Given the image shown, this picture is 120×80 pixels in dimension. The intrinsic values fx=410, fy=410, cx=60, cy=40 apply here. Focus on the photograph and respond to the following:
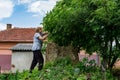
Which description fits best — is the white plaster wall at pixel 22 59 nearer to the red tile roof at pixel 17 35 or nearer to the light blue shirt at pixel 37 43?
the red tile roof at pixel 17 35

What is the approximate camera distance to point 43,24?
44.7 ft

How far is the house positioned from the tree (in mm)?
32499

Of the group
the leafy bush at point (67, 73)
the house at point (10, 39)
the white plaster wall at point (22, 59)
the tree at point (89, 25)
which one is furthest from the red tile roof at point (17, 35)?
the tree at point (89, 25)

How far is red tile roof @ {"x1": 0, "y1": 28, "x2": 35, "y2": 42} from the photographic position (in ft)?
159

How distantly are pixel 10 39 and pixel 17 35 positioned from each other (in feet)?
4.37

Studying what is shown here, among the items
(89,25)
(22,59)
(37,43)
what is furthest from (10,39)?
(89,25)

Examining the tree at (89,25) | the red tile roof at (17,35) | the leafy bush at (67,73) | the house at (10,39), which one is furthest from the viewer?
the red tile roof at (17,35)

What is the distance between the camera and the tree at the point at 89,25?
1083 centimetres

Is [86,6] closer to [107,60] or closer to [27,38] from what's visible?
[107,60]

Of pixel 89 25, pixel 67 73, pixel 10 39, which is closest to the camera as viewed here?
pixel 89 25

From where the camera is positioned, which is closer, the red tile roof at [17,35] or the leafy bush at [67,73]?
the leafy bush at [67,73]

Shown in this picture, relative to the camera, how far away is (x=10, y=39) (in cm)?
4891

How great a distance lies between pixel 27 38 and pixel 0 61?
4359mm

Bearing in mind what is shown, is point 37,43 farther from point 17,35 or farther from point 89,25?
point 17,35
